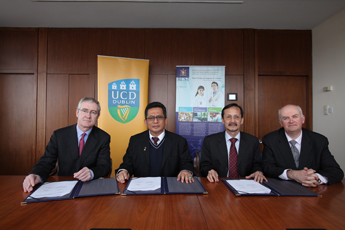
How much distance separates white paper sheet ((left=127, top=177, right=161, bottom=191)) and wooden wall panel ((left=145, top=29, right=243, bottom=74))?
10.2 ft

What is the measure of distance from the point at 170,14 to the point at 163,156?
2.89m

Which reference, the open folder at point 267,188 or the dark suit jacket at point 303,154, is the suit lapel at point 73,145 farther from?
the dark suit jacket at point 303,154

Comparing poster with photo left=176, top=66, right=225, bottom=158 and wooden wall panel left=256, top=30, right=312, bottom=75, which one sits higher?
wooden wall panel left=256, top=30, right=312, bottom=75

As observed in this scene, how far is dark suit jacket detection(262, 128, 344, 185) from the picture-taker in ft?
6.29

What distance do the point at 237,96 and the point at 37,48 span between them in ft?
15.2

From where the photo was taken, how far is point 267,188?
4.77ft

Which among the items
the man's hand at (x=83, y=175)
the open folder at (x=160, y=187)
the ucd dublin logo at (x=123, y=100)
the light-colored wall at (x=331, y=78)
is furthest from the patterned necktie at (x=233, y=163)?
the light-colored wall at (x=331, y=78)

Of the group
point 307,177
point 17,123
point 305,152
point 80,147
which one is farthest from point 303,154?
point 17,123

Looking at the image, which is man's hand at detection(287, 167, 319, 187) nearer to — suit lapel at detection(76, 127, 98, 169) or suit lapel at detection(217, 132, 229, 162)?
suit lapel at detection(217, 132, 229, 162)

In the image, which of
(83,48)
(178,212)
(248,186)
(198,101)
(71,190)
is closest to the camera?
(178,212)

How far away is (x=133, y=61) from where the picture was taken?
12.9 ft

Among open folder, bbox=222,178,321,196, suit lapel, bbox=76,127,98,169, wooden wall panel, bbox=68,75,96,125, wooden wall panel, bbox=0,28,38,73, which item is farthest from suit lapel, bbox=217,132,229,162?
wooden wall panel, bbox=0,28,38,73

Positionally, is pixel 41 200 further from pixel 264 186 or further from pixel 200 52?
pixel 200 52

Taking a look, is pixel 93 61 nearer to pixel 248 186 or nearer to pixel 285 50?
pixel 248 186
